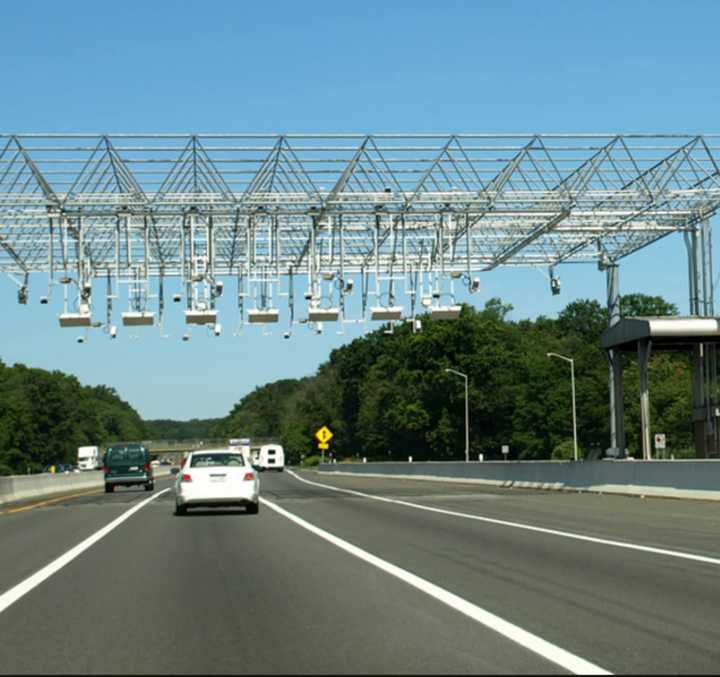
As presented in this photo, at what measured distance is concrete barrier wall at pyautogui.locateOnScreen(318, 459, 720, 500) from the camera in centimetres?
3142

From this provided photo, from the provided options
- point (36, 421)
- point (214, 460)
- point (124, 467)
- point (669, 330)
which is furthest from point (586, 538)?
point (36, 421)

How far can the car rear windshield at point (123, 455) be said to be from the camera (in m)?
52.2

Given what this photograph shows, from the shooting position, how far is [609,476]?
A: 1487 inches

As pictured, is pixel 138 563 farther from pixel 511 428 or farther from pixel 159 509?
pixel 511 428

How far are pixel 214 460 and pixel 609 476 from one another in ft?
48.8

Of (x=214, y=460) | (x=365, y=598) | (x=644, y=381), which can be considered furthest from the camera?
(x=644, y=381)

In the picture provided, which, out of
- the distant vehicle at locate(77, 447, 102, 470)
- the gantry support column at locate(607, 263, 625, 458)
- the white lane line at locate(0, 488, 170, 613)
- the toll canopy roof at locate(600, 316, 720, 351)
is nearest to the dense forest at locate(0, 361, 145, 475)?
the distant vehicle at locate(77, 447, 102, 470)

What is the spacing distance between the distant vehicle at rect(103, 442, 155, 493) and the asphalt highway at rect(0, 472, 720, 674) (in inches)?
1113

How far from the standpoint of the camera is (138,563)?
1634 centimetres

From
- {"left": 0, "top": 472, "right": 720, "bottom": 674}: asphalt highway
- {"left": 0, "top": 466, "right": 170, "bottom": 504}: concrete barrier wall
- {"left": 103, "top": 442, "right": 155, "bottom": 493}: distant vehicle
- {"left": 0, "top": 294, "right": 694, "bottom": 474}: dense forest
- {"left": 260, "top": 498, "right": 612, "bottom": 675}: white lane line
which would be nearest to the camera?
{"left": 260, "top": 498, "right": 612, "bottom": 675}: white lane line

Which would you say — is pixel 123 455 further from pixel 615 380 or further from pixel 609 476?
pixel 609 476

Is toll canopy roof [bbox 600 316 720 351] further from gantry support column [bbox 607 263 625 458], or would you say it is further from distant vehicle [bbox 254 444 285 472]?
distant vehicle [bbox 254 444 285 472]

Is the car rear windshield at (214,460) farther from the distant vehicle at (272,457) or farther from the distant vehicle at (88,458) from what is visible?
the distant vehicle at (88,458)

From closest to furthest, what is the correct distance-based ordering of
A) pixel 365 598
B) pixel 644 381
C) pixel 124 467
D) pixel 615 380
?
pixel 365 598, pixel 644 381, pixel 615 380, pixel 124 467
